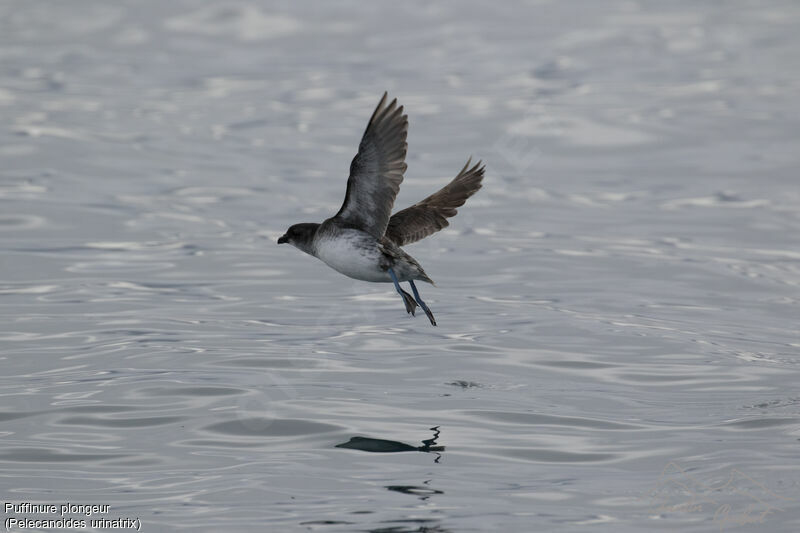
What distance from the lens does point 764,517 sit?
862 cm

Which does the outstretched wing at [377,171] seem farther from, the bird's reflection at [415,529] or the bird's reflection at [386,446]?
the bird's reflection at [415,529]

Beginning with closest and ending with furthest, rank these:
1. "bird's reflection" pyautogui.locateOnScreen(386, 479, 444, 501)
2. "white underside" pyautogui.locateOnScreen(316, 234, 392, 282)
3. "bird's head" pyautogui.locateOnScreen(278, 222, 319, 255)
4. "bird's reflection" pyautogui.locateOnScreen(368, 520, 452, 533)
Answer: "bird's reflection" pyautogui.locateOnScreen(368, 520, 452, 533) → "bird's reflection" pyautogui.locateOnScreen(386, 479, 444, 501) → "white underside" pyautogui.locateOnScreen(316, 234, 392, 282) → "bird's head" pyautogui.locateOnScreen(278, 222, 319, 255)

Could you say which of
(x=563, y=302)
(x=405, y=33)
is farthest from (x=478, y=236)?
(x=405, y=33)

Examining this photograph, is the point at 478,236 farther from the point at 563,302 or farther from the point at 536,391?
the point at 536,391

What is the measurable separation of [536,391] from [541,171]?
13.9 m

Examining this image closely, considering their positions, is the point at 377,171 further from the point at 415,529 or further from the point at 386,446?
the point at 415,529

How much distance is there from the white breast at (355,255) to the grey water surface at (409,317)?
51.3 inches

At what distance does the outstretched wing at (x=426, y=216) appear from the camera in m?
12.1

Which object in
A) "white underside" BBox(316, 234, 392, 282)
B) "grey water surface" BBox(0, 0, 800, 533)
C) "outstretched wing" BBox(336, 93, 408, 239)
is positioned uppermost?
"outstretched wing" BBox(336, 93, 408, 239)

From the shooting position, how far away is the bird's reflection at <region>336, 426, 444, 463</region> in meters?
10.1

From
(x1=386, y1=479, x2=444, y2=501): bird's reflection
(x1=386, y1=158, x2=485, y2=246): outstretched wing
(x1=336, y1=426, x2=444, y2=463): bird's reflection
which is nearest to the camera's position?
(x1=386, y1=479, x2=444, y2=501): bird's reflection

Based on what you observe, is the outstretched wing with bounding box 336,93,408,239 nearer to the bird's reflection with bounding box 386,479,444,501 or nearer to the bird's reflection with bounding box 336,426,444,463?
the bird's reflection with bounding box 336,426,444,463

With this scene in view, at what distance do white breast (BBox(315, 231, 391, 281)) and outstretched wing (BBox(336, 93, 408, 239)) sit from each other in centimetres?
19

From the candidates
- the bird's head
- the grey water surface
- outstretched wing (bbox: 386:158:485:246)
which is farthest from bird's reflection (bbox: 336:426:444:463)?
outstretched wing (bbox: 386:158:485:246)
